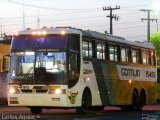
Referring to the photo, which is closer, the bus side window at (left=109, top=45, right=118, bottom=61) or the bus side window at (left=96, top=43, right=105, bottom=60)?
the bus side window at (left=96, top=43, right=105, bottom=60)

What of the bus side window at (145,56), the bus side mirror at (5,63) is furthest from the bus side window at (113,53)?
the bus side mirror at (5,63)

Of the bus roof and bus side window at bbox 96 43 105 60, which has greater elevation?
the bus roof

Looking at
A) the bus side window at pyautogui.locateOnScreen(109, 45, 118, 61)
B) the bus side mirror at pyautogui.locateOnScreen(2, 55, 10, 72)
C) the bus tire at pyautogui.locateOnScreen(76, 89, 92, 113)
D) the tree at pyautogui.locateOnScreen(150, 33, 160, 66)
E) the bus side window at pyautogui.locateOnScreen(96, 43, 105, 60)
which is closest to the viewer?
the bus side mirror at pyautogui.locateOnScreen(2, 55, 10, 72)

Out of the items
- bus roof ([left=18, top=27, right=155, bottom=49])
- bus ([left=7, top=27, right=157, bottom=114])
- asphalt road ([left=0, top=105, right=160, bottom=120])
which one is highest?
bus roof ([left=18, top=27, right=155, bottom=49])

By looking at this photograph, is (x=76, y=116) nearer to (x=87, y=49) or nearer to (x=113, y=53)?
(x=87, y=49)

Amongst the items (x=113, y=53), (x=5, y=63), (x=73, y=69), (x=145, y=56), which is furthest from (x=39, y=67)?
(x=145, y=56)

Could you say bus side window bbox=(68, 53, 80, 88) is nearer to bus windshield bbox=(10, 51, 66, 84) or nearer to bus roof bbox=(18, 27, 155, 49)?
bus windshield bbox=(10, 51, 66, 84)

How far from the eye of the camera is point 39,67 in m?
23.0

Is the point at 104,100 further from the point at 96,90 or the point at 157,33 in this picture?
the point at 157,33

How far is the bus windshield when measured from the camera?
22.9 meters

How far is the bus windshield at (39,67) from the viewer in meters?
22.9

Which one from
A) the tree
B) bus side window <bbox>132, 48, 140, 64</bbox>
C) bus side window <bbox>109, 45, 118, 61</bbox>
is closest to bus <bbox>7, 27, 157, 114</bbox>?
bus side window <bbox>109, 45, 118, 61</bbox>

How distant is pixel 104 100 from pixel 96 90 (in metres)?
1.20

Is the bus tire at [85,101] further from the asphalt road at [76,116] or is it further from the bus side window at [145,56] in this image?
the bus side window at [145,56]
